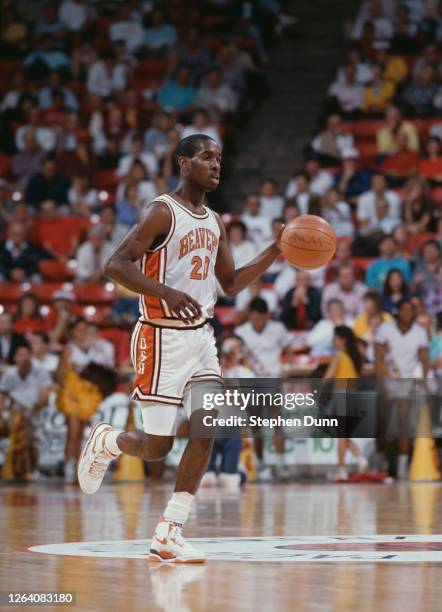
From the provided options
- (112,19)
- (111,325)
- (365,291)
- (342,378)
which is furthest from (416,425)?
(112,19)

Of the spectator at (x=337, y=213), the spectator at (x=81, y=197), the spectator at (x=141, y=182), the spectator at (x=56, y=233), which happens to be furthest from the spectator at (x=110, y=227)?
the spectator at (x=337, y=213)

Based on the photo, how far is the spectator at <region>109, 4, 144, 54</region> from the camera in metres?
21.0

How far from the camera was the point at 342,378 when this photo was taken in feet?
45.3

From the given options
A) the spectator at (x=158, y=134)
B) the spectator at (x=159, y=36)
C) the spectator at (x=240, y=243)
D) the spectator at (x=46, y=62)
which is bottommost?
the spectator at (x=240, y=243)

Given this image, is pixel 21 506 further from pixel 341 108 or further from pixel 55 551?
pixel 341 108

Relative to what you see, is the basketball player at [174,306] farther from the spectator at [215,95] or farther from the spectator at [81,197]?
the spectator at [215,95]

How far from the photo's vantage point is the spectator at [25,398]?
48.3 feet

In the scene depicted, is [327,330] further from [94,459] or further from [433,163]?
[94,459]

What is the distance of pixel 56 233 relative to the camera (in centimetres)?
1812

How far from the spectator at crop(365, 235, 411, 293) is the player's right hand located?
9352 millimetres

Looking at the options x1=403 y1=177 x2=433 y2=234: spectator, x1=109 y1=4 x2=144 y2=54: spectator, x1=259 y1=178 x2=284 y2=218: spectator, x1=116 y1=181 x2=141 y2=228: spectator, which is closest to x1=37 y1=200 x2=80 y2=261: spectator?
x1=116 y1=181 x2=141 y2=228: spectator

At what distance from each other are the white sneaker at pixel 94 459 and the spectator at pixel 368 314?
25.9 feet

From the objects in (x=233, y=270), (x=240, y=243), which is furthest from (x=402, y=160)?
(x=233, y=270)

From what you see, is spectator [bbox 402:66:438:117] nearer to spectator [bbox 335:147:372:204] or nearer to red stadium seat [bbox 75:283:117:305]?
spectator [bbox 335:147:372:204]
